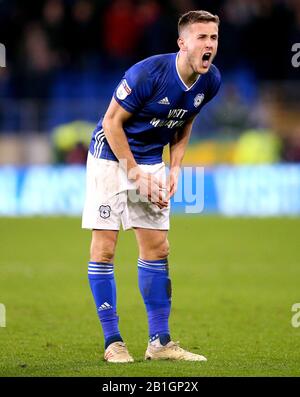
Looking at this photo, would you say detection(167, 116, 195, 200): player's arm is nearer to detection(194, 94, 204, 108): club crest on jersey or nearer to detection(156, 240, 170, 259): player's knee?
detection(194, 94, 204, 108): club crest on jersey

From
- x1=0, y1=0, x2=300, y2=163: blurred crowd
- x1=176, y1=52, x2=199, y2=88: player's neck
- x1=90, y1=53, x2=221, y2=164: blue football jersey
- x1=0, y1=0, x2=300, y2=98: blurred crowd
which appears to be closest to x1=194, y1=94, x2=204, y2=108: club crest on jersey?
x1=90, y1=53, x2=221, y2=164: blue football jersey

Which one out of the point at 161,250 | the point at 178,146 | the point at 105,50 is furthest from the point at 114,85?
the point at 161,250

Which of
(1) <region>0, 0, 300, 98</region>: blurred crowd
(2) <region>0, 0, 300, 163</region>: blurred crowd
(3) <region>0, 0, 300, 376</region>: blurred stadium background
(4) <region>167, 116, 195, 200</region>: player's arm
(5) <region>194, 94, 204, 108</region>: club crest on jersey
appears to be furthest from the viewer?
(1) <region>0, 0, 300, 98</region>: blurred crowd

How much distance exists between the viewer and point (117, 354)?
6496mm

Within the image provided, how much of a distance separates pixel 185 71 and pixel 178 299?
3.63 meters

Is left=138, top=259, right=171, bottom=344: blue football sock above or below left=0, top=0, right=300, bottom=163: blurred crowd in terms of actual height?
below

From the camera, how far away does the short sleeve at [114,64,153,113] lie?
21.4 feet

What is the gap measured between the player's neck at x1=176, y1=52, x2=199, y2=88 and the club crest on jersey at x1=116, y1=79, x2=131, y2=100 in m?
0.39

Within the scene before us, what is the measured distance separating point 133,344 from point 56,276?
158 inches

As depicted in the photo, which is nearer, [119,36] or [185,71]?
[185,71]

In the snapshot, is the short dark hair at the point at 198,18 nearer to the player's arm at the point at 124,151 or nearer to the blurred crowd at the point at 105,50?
the player's arm at the point at 124,151

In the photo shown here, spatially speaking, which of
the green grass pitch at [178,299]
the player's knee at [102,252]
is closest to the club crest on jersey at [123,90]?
the player's knee at [102,252]

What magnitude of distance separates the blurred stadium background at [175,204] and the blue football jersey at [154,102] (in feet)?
4.66

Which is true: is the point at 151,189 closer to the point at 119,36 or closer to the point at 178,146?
the point at 178,146
